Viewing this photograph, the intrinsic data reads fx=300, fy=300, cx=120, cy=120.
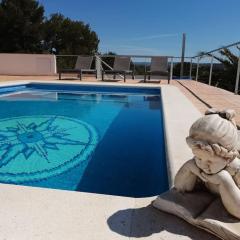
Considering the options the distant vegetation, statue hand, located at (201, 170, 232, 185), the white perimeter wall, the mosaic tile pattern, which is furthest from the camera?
the distant vegetation

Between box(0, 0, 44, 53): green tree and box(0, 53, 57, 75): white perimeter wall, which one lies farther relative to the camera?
box(0, 0, 44, 53): green tree

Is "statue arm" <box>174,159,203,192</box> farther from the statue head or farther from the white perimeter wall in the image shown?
the white perimeter wall

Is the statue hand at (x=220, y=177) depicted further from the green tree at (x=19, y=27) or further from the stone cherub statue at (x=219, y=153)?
the green tree at (x=19, y=27)

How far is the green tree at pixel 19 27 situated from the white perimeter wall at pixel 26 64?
11.1m

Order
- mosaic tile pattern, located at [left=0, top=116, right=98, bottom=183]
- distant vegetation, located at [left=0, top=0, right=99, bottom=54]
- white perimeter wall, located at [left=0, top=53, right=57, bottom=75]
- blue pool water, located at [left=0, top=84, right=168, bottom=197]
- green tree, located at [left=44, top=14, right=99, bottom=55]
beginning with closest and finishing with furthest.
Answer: blue pool water, located at [left=0, top=84, right=168, bottom=197]
mosaic tile pattern, located at [left=0, top=116, right=98, bottom=183]
white perimeter wall, located at [left=0, top=53, right=57, bottom=75]
distant vegetation, located at [left=0, top=0, right=99, bottom=54]
green tree, located at [left=44, top=14, right=99, bottom=55]

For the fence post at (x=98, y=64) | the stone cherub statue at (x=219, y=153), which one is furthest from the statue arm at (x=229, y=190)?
the fence post at (x=98, y=64)

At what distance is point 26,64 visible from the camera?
1134 centimetres

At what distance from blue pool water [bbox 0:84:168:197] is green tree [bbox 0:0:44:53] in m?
17.0

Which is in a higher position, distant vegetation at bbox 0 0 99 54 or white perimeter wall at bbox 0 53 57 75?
distant vegetation at bbox 0 0 99 54

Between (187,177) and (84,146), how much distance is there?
2.13 m

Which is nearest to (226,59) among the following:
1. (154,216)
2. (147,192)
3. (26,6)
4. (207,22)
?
(147,192)

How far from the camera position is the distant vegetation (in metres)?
21.9

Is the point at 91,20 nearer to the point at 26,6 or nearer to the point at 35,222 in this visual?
the point at 26,6

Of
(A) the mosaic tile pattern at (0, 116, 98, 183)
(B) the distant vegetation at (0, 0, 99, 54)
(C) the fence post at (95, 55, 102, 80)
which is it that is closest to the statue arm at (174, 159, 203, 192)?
(A) the mosaic tile pattern at (0, 116, 98, 183)
